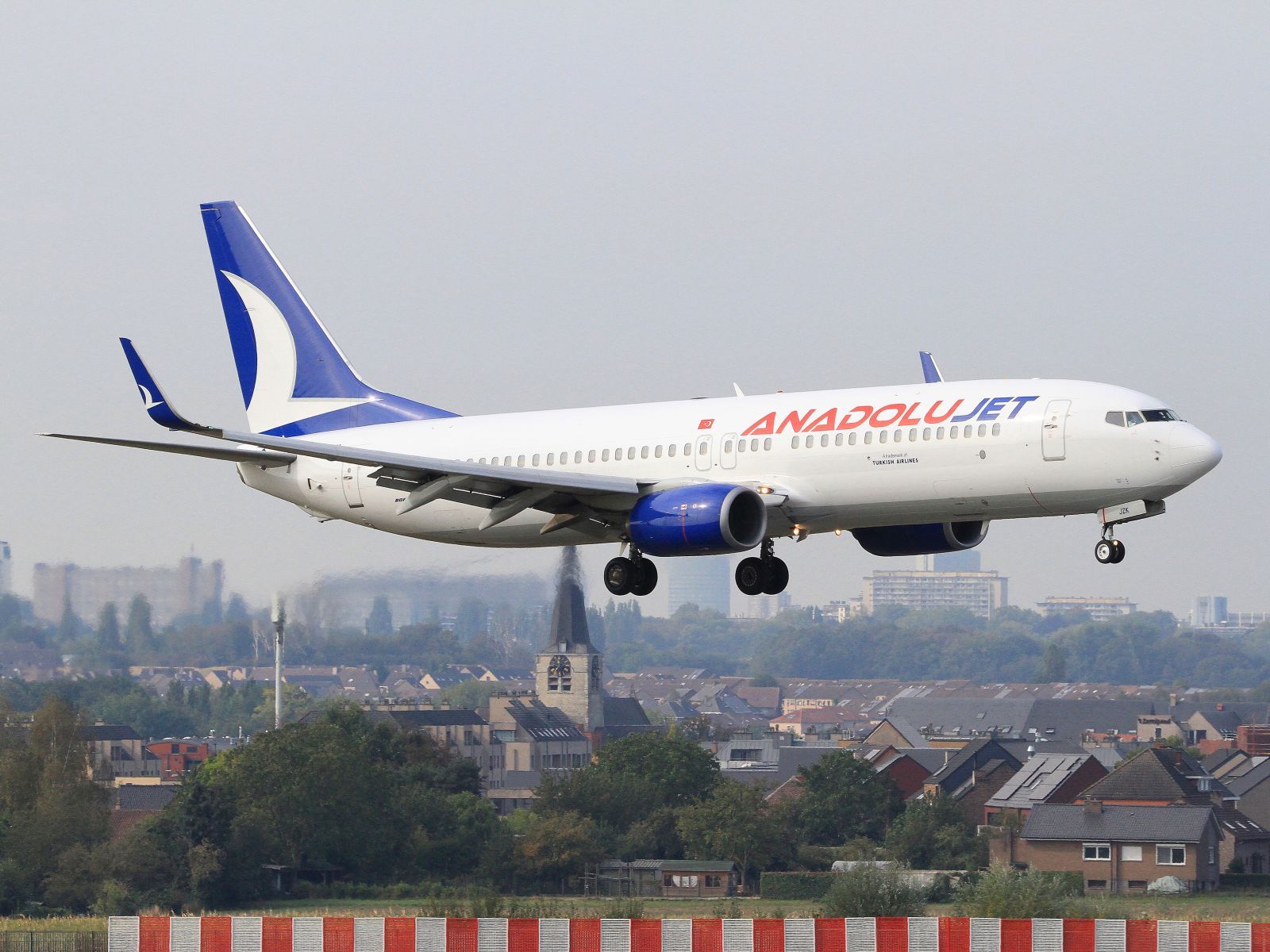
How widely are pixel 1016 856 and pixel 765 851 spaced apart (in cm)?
1434

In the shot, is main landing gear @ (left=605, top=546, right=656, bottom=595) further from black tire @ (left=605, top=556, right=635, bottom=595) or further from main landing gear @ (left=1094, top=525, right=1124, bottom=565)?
main landing gear @ (left=1094, top=525, right=1124, bottom=565)

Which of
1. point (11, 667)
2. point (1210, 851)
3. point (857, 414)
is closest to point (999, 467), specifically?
point (857, 414)

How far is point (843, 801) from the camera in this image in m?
132

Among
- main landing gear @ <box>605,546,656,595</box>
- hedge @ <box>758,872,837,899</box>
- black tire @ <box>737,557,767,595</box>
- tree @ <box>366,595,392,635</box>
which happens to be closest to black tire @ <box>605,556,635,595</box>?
main landing gear @ <box>605,546,656,595</box>

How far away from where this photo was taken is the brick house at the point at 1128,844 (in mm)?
109812

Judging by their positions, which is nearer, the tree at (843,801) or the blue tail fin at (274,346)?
the blue tail fin at (274,346)

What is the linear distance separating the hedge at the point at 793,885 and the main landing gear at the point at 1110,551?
6138cm

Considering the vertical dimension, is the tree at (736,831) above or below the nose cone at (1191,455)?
below

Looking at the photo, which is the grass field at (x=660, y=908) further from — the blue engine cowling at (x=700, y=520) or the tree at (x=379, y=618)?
the tree at (x=379, y=618)

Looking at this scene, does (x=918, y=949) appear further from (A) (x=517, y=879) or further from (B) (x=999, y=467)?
(A) (x=517, y=879)

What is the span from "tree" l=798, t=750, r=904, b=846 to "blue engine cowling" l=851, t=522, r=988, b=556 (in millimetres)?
70989

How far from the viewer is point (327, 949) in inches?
2411

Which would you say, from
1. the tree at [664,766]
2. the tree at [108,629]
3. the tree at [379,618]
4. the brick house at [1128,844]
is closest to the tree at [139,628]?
the tree at [108,629]

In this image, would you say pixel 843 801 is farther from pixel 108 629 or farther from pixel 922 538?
pixel 922 538
